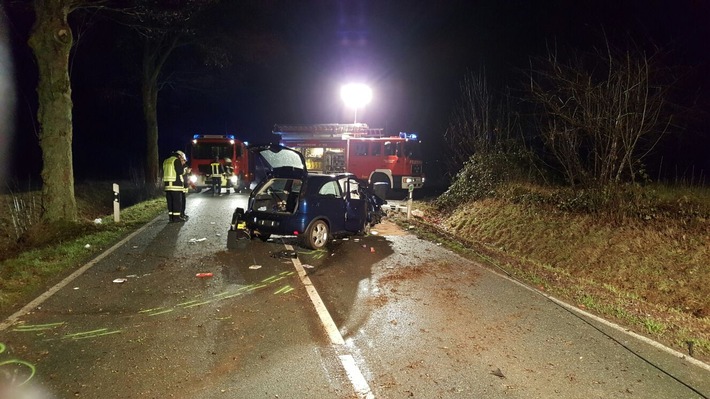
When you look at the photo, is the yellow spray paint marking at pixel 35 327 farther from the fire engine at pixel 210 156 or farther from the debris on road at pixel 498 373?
the fire engine at pixel 210 156

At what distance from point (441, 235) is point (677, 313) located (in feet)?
18.6

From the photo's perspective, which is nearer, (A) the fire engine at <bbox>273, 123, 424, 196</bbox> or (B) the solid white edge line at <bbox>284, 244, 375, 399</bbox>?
(B) the solid white edge line at <bbox>284, 244, 375, 399</bbox>

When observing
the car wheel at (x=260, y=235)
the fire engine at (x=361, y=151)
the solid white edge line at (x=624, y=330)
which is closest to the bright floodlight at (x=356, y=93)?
the fire engine at (x=361, y=151)

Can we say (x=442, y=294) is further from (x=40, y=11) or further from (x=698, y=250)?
(x=40, y=11)

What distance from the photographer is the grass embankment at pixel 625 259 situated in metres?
5.89

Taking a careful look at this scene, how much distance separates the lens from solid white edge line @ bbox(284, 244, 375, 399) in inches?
148

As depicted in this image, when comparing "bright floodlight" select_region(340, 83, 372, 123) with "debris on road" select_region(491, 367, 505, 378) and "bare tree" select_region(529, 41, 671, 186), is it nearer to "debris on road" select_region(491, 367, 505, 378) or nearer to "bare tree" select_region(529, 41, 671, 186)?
"bare tree" select_region(529, 41, 671, 186)

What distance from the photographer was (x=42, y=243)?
30.2ft

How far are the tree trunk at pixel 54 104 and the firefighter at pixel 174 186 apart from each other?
83.3 inches

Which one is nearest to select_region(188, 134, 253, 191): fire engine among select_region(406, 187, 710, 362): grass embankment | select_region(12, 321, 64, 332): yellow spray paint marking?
select_region(406, 187, 710, 362): grass embankment

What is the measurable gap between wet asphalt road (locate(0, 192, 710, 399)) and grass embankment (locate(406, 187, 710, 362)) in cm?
67

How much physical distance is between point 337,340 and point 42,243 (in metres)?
7.57

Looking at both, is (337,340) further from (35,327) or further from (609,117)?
(609,117)

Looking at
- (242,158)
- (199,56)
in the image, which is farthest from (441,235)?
(199,56)
